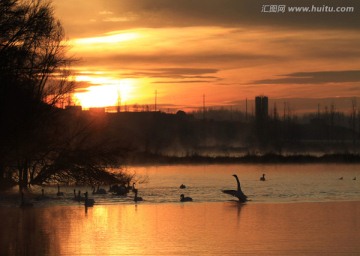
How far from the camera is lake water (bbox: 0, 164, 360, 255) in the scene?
16344mm

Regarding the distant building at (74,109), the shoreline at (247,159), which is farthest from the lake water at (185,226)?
the shoreline at (247,159)

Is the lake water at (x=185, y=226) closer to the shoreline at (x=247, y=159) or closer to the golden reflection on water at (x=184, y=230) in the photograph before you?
the golden reflection on water at (x=184, y=230)

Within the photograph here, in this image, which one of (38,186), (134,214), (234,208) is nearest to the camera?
(134,214)

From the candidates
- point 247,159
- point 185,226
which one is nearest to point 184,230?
point 185,226

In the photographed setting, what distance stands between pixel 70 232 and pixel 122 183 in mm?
14675

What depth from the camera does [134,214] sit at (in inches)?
968

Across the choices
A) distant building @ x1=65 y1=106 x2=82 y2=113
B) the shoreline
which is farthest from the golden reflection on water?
the shoreline

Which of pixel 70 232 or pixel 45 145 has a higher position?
pixel 45 145

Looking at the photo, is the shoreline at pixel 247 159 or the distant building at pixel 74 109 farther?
the shoreline at pixel 247 159

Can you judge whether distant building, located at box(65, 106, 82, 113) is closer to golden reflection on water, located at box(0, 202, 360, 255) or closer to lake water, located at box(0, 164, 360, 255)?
lake water, located at box(0, 164, 360, 255)

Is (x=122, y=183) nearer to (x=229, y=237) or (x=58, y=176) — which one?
(x=58, y=176)

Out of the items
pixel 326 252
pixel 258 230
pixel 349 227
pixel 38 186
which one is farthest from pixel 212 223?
pixel 38 186

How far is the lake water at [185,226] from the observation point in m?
16.3

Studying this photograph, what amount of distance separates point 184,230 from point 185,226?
0.89 m
